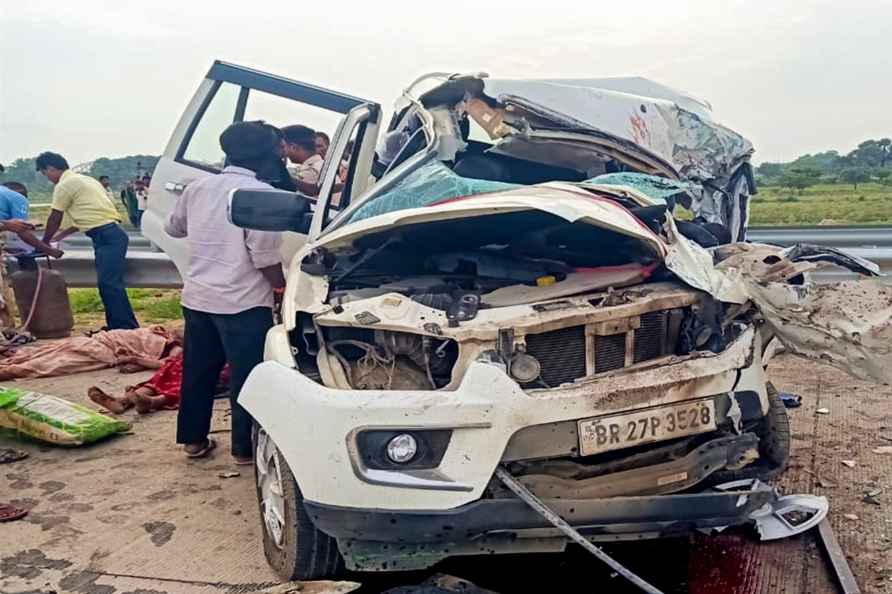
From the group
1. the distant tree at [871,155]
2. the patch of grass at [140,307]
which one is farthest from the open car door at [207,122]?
the distant tree at [871,155]

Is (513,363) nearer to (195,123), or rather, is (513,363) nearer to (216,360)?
(216,360)

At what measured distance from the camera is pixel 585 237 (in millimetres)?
3273

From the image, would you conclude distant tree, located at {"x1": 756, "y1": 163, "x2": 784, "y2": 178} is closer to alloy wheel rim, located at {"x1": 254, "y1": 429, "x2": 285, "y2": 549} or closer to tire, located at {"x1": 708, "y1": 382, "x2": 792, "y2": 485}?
tire, located at {"x1": 708, "y1": 382, "x2": 792, "y2": 485}

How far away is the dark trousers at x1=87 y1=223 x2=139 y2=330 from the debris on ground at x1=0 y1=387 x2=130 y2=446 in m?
2.81

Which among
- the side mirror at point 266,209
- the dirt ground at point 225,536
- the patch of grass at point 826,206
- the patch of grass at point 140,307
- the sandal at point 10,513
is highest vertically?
the side mirror at point 266,209

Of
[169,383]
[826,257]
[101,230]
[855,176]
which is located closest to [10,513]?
[169,383]

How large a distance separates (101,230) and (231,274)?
4277 mm

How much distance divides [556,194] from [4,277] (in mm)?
6476

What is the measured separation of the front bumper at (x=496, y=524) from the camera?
247cm

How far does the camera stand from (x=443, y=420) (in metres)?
2.49

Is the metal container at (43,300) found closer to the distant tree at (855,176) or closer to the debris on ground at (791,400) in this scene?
the debris on ground at (791,400)

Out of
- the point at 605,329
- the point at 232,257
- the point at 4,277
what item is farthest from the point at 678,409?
the point at 4,277

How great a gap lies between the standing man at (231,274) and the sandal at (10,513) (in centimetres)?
96

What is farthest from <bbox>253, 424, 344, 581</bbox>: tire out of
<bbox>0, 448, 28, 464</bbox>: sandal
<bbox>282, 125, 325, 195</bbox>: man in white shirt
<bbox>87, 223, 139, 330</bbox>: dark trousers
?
<bbox>87, 223, 139, 330</bbox>: dark trousers
